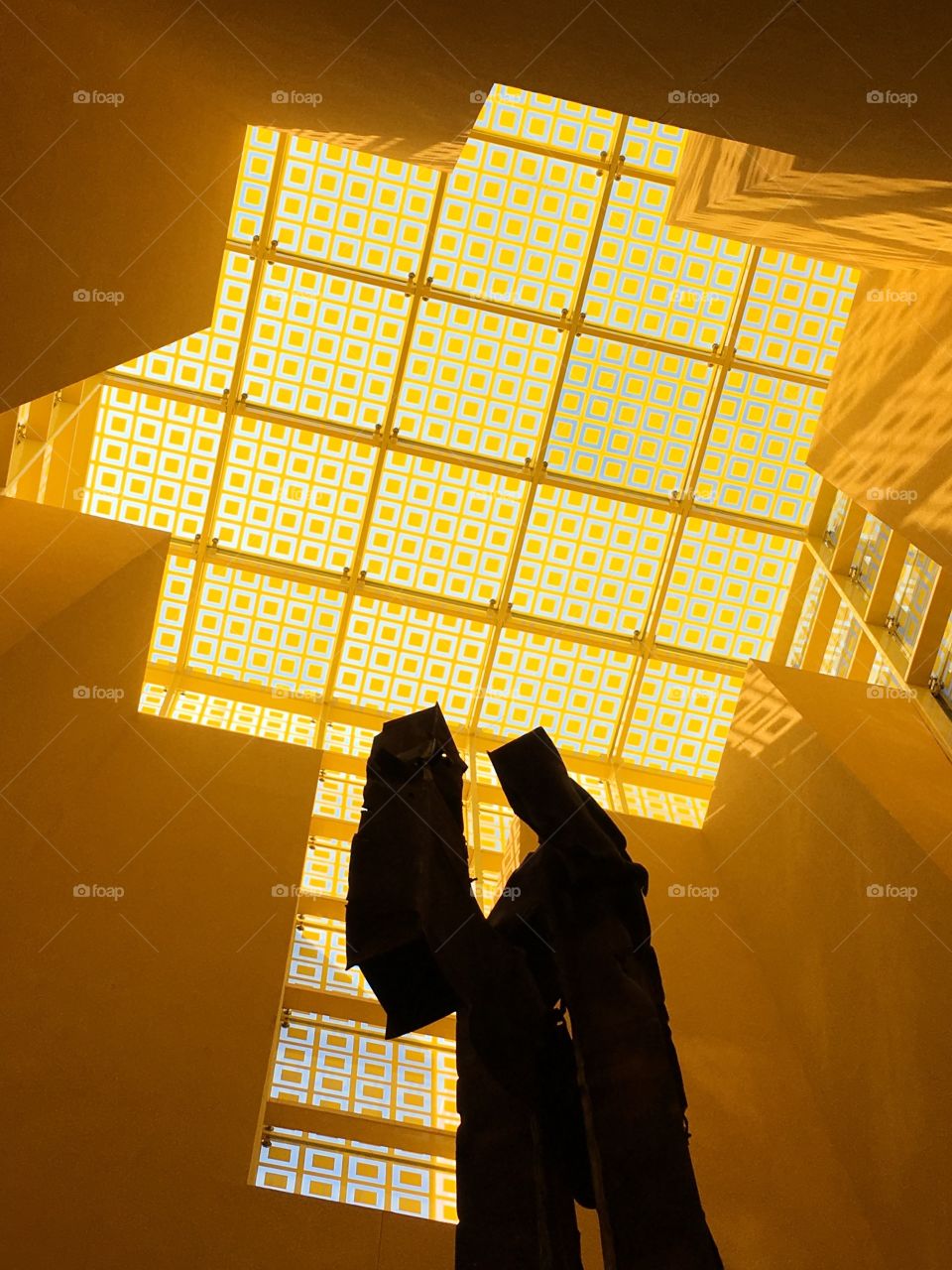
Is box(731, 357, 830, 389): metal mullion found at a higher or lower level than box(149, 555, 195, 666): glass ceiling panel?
higher

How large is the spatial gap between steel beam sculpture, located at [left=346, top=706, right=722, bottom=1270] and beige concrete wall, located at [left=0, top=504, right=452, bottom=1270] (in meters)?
6.25

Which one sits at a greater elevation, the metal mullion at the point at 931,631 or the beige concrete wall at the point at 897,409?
the beige concrete wall at the point at 897,409

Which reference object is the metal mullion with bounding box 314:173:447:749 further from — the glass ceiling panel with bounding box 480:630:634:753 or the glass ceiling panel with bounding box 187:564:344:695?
the glass ceiling panel with bounding box 480:630:634:753

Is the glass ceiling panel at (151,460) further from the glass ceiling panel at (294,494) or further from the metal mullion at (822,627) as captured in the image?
the metal mullion at (822,627)

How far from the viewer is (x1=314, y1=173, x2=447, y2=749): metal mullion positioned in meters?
16.6

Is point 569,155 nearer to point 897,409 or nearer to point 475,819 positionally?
point 897,409

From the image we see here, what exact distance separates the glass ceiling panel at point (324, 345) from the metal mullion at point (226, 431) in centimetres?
13

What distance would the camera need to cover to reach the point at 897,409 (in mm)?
12516

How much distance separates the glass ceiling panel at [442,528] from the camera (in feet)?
58.5

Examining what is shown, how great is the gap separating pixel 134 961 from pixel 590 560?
31.2ft

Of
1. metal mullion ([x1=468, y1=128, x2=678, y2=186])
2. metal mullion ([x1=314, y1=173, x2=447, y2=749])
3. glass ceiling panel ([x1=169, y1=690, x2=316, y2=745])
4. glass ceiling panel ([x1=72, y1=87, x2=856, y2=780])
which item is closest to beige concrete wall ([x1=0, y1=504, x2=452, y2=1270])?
glass ceiling panel ([x1=169, y1=690, x2=316, y2=745])

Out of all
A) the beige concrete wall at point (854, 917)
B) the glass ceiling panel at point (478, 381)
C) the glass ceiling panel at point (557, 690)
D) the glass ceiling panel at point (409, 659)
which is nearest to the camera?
the beige concrete wall at point (854, 917)

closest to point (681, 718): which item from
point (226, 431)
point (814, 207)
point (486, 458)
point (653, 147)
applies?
point (486, 458)

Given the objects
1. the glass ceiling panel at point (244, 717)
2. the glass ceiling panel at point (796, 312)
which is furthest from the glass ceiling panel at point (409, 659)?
the glass ceiling panel at point (796, 312)
